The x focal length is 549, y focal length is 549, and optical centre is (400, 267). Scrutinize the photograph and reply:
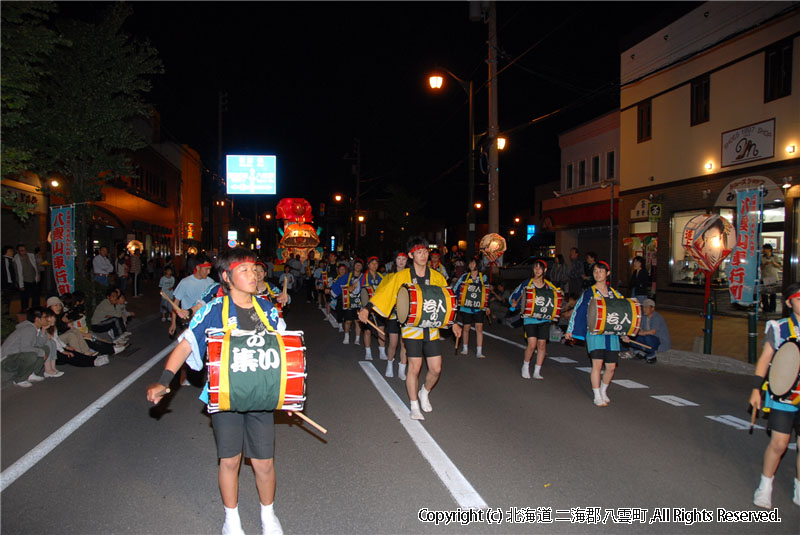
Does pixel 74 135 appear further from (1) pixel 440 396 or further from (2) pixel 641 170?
(2) pixel 641 170

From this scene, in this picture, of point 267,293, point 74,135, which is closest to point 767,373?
point 267,293

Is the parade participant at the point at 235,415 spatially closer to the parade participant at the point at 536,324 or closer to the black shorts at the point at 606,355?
the black shorts at the point at 606,355

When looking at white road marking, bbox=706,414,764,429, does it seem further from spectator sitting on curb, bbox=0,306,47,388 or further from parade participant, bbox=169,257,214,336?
spectator sitting on curb, bbox=0,306,47,388

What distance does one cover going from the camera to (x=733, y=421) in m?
Answer: 6.44

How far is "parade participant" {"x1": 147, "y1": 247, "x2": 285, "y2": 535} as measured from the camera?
3.52 metres

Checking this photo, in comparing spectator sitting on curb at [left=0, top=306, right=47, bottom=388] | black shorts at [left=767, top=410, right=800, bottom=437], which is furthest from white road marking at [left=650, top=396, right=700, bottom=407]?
spectator sitting on curb at [left=0, top=306, right=47, bottom=388]

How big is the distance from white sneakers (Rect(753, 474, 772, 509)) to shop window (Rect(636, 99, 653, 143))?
1785 cm

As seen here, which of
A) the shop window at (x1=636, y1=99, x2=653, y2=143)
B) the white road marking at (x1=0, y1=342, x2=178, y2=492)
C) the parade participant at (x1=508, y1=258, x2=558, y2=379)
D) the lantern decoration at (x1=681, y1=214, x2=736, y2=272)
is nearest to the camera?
the white road marking at (x1=0, y1=342, x2=178, y2=492)

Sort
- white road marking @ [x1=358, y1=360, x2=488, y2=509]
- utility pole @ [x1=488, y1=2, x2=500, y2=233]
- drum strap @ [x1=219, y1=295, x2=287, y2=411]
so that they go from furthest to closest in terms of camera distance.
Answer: utility pole @ [x1=488, y1=2, x2=500, y2=233] → white road marking @ [x1=358, y1=360, x2=488, y2=509] → drum strap @ [x1=219, y1=295, x2=287, y2=411]

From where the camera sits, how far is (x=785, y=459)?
17.4 feet

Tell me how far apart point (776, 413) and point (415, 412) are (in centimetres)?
351

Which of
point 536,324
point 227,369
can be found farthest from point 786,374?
point 536,324

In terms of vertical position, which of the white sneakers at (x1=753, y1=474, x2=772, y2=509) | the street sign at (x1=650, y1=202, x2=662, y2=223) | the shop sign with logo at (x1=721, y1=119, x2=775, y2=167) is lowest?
the white sneakers at (x1=753, y1=474, x2=772, y2=509)

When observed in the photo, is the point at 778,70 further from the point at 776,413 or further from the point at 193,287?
the point at 193,287
